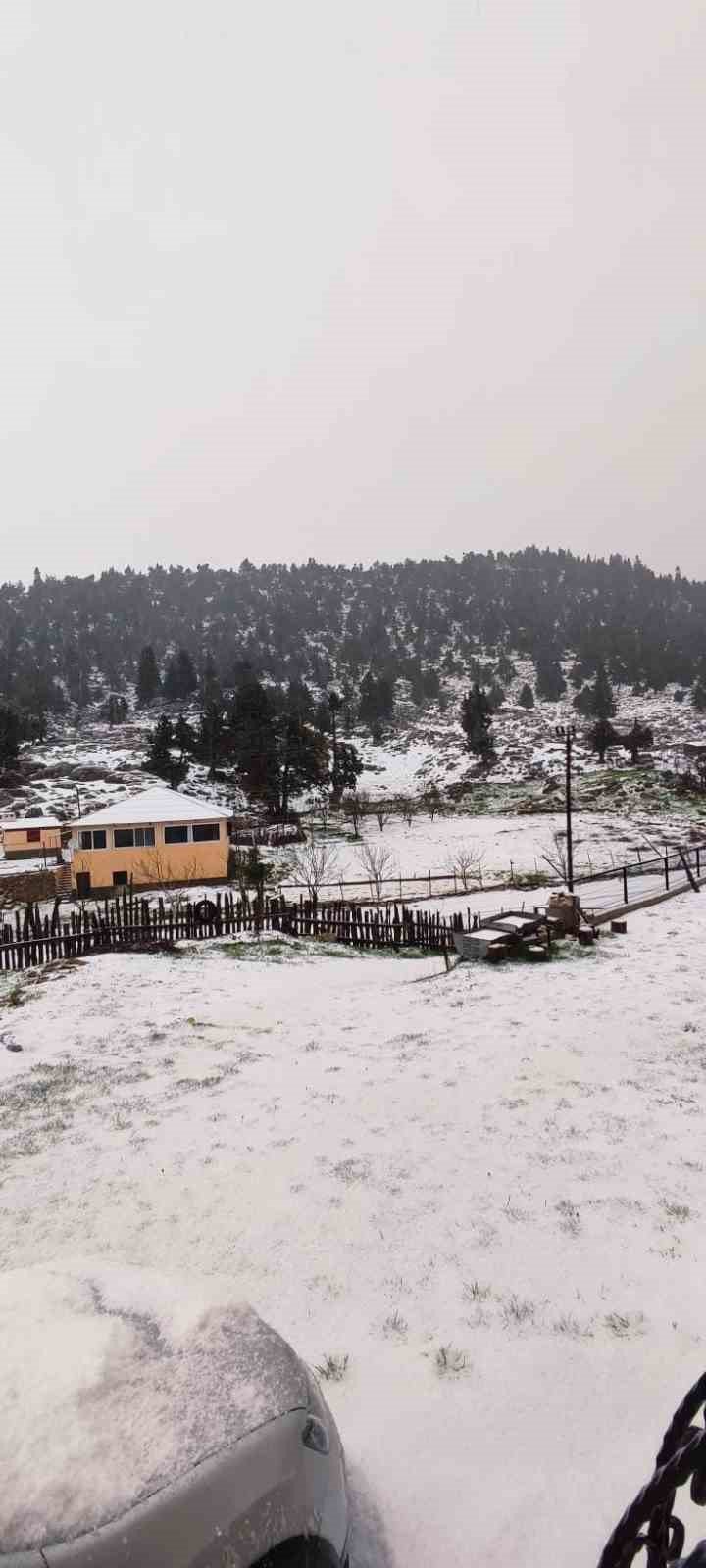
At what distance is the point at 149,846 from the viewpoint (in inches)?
1359

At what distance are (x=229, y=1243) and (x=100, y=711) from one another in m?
101

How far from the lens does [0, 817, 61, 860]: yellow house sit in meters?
42.2

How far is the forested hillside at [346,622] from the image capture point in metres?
114

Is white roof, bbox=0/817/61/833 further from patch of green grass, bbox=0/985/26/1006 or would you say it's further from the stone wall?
patch of green grass, bbox=0/985/26/1006

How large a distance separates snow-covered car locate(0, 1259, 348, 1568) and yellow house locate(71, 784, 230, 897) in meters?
31.9

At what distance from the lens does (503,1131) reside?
244 inches

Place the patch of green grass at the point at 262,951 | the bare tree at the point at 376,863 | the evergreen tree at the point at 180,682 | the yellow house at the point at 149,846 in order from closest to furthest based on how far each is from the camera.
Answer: the patch of green grass at the point at 262,951 → the bare tree at the point at 376,863 → the yellow house at the point at 149,846 → the evergreen tree at the point at 180,682

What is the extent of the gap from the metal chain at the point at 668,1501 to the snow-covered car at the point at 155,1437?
0.90 meters

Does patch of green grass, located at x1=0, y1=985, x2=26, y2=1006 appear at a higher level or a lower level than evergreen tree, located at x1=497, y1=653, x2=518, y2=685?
lower

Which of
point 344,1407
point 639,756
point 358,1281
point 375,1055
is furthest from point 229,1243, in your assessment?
point 639,756

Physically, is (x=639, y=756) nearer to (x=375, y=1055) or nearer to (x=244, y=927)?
(x=244, y=927)

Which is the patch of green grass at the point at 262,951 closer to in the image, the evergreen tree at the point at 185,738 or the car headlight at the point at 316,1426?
the car headlight at the point at 316,1426

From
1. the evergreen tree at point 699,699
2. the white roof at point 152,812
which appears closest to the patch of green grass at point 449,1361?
the white roof at point 152,812

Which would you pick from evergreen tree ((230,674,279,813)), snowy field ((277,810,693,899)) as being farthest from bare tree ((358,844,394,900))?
evergreen tree ((230,674,279,813))
